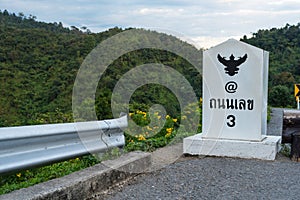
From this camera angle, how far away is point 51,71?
23.4 m

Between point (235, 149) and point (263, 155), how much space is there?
39cm

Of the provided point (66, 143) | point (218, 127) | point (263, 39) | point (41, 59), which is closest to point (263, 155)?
point (218, 127)

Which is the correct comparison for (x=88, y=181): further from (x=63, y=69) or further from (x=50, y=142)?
(x=63, y=69)

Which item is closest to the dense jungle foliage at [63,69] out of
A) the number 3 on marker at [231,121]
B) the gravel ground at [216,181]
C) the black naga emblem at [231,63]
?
the black naga emblem at [231,63]

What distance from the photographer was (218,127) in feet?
18.3

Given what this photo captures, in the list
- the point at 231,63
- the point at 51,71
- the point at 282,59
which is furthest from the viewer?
the point at 282,59

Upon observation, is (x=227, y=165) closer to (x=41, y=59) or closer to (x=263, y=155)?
(x=263, y=155)

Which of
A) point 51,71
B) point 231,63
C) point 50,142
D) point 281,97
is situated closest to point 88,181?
point 50,142

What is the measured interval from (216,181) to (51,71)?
68.2ft

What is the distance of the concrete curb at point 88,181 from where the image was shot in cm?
289

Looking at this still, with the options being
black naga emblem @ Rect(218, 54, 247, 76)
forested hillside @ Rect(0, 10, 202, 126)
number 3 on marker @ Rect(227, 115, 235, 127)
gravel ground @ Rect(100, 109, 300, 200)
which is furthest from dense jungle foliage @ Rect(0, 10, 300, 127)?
gravel ground @ Rect(100, 109, 300, 200)

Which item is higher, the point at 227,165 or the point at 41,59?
the point at 41,59

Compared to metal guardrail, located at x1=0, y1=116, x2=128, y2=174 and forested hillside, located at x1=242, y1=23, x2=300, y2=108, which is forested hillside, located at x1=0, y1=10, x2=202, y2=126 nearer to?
metal guardrail, located at x1=0, y1=116, x2=128, y2=174

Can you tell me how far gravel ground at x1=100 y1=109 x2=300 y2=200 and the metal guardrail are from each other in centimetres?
55
